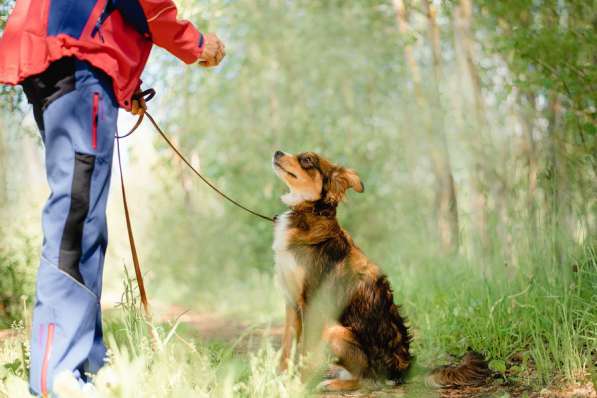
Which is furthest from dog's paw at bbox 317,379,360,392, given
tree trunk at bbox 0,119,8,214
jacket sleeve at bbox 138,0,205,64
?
tree trunk at bbox 0,119,8,214

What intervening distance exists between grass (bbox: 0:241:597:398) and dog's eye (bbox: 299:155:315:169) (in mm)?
1156

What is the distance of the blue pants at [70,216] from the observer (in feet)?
9.20

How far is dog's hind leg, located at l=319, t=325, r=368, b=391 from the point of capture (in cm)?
384

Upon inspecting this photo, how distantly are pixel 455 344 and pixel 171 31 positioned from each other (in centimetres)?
288

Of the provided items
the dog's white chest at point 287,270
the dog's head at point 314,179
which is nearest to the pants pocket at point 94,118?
the dog's white chest at point 287,270

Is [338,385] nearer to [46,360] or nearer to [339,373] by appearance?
[339,373]

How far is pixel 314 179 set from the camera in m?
4.39

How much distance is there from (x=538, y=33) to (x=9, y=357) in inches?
161

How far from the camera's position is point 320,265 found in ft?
13.3

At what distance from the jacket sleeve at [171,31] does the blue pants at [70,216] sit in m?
0.36

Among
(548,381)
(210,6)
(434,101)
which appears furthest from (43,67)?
(434,101)

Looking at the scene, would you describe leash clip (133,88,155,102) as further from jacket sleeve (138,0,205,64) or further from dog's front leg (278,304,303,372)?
dog's front leg (278,304,303,372)

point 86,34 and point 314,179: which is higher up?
point 86,34

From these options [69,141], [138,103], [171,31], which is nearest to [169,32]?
[171,31]
